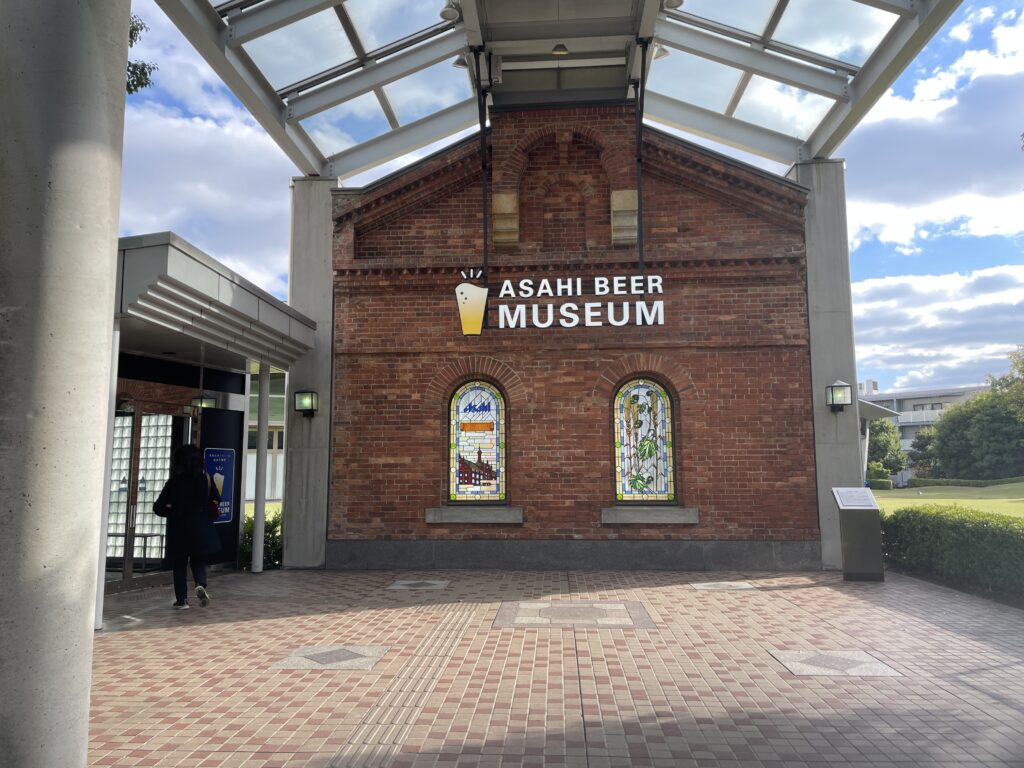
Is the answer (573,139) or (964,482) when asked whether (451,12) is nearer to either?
(573,139)

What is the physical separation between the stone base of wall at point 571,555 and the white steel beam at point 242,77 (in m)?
6.35

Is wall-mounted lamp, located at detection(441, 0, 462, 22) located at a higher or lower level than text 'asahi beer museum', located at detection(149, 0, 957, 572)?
higher

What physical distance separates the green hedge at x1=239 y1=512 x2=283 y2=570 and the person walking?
2864 millimetres

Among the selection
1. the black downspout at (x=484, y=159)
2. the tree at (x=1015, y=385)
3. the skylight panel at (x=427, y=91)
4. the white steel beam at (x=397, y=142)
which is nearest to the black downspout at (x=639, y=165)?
the black downspout at (x=484, y=159)

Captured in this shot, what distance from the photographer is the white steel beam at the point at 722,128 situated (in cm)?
1171

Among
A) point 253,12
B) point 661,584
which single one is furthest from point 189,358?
point 661,584

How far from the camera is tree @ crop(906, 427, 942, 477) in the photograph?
53.7m

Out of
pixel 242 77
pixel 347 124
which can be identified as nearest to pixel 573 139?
pixel 347 124

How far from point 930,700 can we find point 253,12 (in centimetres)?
1020

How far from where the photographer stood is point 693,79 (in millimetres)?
11172

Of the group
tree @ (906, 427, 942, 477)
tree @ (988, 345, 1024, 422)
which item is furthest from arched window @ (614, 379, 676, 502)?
tree @ (906, 427, 942, 477)

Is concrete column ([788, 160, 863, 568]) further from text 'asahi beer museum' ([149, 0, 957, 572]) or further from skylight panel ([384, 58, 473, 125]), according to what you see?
skylight panel ([384, 58, 473, 125])

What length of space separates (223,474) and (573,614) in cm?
628

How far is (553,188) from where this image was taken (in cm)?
1167
